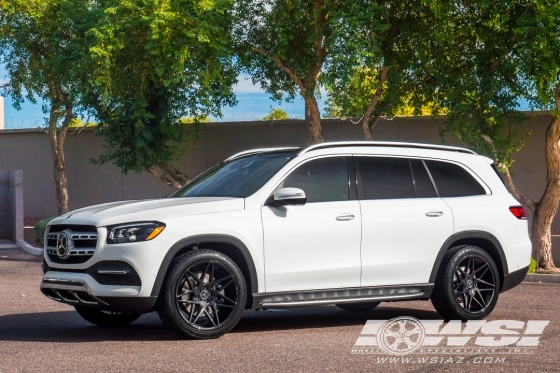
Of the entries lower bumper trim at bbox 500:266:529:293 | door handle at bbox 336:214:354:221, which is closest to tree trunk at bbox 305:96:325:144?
lower bumper trim at bbox 500:266:529:293

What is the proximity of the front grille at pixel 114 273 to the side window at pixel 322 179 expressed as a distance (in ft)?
6.10

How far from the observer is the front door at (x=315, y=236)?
933cm

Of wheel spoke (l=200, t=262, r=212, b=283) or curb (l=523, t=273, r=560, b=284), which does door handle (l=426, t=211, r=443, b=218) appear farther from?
curb (l=523, t=273, r=560, b=284)

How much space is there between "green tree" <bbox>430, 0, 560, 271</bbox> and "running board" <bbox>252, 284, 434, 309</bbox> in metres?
9.05

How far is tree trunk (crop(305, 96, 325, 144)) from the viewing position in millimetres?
23203

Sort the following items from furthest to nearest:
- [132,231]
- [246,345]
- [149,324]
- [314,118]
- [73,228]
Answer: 1. [314,118]
2. [149,324]
3. [73,228]
4. [132,231]
5. [246,345]

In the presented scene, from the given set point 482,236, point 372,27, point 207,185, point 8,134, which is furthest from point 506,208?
point 8,134

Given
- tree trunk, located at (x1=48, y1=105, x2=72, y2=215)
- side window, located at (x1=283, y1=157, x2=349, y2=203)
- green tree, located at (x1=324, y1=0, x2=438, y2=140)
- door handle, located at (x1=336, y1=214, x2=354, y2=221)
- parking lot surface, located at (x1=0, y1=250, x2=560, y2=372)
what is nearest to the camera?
parking lot surface, located at (x1=0, y1=250, x2=560, y2=372)

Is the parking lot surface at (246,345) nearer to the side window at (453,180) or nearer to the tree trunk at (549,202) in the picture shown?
the side window at (453,180)

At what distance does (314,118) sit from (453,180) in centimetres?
1276

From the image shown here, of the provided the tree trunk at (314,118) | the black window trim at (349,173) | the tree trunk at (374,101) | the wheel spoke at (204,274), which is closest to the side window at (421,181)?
the black window trim at (349,173)

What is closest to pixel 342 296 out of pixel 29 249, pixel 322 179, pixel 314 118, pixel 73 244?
pixel 322 179

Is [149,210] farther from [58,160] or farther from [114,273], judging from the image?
[58,160]

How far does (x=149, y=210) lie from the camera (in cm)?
902
